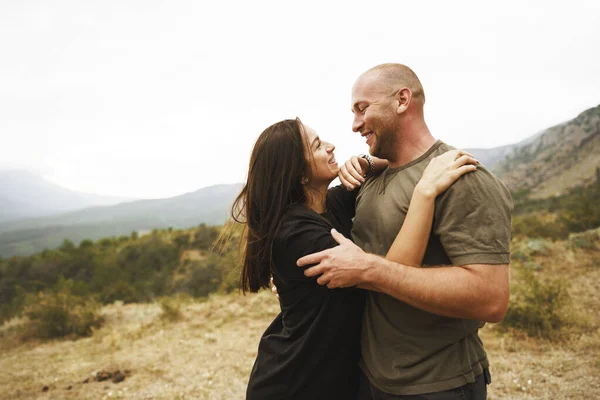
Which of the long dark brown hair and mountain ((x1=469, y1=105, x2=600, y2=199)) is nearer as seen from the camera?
the long dark brown hair

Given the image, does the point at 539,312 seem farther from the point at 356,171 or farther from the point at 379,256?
the point at 379,256

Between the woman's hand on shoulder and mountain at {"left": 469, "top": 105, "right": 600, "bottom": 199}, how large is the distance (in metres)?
36.1

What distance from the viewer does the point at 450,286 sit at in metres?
1.45

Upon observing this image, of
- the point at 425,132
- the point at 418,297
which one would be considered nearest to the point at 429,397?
the point at 418,297

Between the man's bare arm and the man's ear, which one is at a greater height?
the man's ear

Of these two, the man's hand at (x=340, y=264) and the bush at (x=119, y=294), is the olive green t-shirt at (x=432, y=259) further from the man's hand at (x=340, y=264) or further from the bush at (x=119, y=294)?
the bush at (x=119, y=294)

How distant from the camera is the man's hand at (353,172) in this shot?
2217 millimetres

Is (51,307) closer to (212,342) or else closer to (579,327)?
(212,342)

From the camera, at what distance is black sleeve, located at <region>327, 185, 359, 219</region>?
2337 millimetres

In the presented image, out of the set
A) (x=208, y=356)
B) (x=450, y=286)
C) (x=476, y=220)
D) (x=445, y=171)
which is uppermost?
(x=445, y=171)

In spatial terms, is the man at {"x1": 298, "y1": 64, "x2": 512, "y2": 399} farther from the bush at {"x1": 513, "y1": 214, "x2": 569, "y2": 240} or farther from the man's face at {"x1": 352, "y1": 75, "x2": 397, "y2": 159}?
the bush at {"x1": 513, "y1": 214, "x2": 569, "y2": 240}

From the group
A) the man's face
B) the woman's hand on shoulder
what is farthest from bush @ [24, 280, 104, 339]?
→ the woman's hand on shoulder

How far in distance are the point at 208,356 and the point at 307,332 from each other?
5.34 meters

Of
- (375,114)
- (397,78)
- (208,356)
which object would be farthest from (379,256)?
(208,356)
